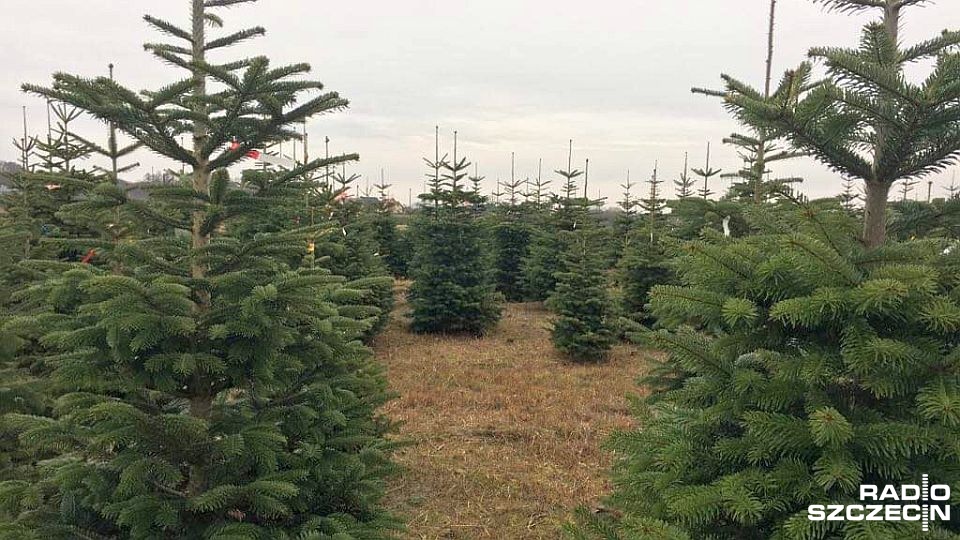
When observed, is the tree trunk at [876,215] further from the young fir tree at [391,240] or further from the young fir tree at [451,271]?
the young fir tree at [391,240]

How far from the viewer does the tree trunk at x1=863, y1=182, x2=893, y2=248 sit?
271cm

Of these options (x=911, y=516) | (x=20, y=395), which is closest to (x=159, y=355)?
(x=20, y=395)

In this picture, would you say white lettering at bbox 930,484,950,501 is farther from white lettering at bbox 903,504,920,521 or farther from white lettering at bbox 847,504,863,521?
white lettering at bbox 847,504,863,521

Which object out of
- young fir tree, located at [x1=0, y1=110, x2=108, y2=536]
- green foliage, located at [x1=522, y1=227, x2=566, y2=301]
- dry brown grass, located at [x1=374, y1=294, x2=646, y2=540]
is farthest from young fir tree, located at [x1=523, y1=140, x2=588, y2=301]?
young fir tree, located at [x1=0, y1=110, x2=108, y2=536]

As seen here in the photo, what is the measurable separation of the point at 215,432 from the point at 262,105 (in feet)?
6.51

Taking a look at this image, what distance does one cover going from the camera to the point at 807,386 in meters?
2.43

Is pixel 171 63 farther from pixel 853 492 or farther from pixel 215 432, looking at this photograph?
pixel 853 492

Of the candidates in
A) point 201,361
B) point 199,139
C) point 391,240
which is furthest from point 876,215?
point 391,240

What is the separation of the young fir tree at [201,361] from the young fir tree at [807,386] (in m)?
1.80

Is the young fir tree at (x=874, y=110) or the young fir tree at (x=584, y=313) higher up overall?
the young fir tree at (x=874, y=110)

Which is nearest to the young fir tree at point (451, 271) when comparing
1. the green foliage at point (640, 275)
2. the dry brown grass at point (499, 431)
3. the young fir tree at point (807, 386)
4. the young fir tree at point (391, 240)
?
the dry brown grass at point (499, 431)

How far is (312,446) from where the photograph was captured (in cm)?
364

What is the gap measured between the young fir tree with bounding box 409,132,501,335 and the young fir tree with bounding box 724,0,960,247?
11761 mm

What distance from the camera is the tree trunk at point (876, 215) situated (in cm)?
271
